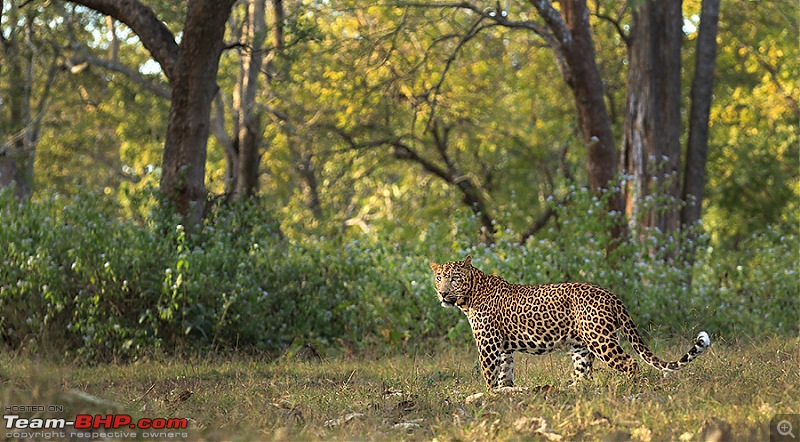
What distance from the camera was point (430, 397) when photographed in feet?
25.4

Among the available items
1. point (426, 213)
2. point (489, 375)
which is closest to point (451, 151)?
point (426, 213)

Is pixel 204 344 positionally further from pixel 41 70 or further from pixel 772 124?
pixel 772 124

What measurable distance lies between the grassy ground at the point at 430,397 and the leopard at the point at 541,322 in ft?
0.68

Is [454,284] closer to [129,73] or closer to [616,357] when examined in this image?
[616,357]

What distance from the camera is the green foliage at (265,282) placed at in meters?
11.3

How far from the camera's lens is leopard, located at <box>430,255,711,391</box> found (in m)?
7.46

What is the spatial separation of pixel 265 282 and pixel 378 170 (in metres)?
18.4

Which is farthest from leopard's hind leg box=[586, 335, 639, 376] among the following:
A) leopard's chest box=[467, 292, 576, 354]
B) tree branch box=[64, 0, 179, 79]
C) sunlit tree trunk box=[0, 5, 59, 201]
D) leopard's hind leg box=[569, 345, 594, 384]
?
Result: sunlit tree trunk box=[0, 5, 59, 201]

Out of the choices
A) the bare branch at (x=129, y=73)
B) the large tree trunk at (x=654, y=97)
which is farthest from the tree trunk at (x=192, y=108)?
the bare branch at (x=129, y=73)

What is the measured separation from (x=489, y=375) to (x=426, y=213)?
2223 centimetres

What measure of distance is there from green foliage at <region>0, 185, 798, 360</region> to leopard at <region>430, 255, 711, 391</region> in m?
2.73

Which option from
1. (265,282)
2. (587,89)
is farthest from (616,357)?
(587,89)

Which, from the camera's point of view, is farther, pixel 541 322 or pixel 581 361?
pixel 581 361

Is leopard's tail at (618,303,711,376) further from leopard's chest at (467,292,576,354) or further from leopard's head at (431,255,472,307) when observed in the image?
leopard's head at (431,255,472,307)
